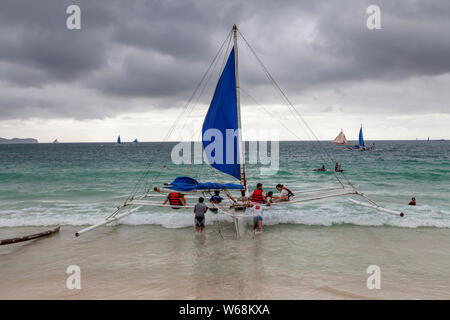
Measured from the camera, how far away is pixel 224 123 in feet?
37.2

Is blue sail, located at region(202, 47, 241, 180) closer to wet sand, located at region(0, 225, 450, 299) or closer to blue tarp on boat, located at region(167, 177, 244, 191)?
blue tarp on boat, located at region(167, 177, 244, 191)

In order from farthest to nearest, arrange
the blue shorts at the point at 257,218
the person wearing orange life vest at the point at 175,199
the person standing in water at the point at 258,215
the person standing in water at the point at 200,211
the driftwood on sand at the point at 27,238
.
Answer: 1. the person wearing orange life vest at the point at 175,199
2. the blue shorts at the point at 257,218
3. the person standing in water at the point at 200,211
4. the person standing in water at the point at 258,215
5. the driftwood on sand at the point at 27,238

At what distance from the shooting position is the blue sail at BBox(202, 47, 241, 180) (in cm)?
1122

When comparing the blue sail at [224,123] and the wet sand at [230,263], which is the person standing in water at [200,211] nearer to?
the wet sand at [230,263]

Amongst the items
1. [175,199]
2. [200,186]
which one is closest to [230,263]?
[200,186]

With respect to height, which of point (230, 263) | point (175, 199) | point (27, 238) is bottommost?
point (230, 263)

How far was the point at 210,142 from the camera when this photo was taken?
462 inches

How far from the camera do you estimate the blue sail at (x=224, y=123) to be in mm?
11219

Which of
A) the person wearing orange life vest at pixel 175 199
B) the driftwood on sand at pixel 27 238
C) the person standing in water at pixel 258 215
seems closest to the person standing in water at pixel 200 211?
the person wearing orange life vest at pixel 175 199

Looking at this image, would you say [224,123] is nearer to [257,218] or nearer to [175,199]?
[175,199]
